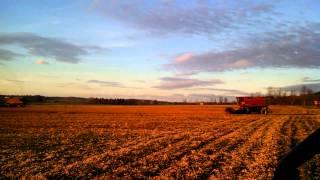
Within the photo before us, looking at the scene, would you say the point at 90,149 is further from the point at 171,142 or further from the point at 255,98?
the point at 255,98

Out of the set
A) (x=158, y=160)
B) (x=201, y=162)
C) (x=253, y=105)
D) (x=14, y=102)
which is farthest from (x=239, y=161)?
(x=14, y=102)

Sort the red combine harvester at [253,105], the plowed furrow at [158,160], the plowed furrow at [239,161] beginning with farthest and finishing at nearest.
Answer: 1. the red combine harvester at [253,105]
2. the plowed furrow at [158,160]
3. the plowed furrow at [239,161]

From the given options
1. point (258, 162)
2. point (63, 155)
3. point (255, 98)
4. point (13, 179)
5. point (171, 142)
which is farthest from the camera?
point (255, 98)

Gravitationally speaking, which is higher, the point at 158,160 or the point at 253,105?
the point at 253,105

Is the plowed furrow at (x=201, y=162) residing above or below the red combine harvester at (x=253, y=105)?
below

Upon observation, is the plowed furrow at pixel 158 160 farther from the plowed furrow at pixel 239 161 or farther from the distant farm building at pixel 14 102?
the distant farm building at pixel 14 102

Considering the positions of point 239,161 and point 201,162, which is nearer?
point 201,162

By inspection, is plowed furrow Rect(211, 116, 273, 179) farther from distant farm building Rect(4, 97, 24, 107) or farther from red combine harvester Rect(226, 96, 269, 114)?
distant farm building Rect(4, 97, 24, 107)

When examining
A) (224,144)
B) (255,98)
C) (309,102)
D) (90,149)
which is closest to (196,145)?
(224,144)

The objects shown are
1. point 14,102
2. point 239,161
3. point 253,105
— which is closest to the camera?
point 239,161

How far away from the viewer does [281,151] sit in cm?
1505

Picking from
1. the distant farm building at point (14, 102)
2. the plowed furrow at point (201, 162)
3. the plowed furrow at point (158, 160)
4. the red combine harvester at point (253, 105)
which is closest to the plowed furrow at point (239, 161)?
the plowed furrow at point (201, 162)

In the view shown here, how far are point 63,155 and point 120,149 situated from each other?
2443 millimetres

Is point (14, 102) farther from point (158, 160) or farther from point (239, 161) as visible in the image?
point (239, 161)
